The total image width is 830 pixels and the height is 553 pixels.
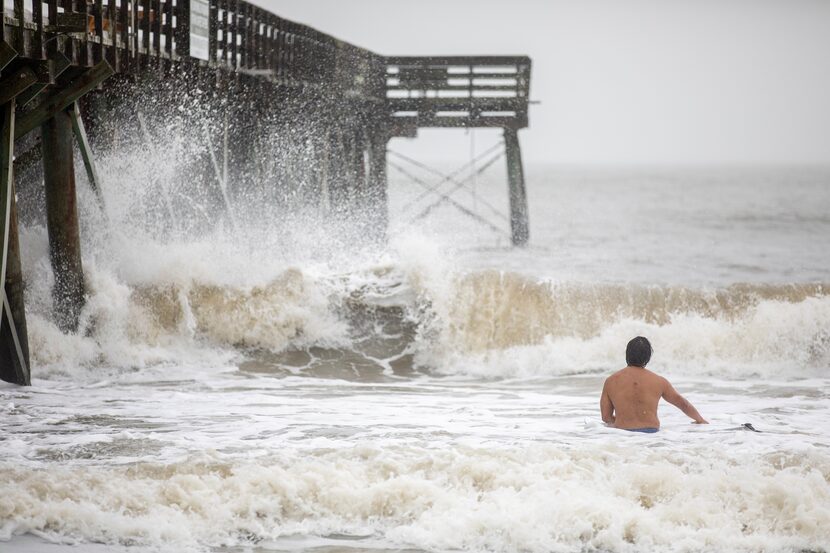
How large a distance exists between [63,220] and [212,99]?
3.75m

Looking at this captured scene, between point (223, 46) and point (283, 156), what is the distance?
3.41 m

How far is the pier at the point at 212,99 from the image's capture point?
9797 millimetres

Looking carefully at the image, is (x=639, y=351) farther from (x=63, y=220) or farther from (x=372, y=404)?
(x=63, y=220)

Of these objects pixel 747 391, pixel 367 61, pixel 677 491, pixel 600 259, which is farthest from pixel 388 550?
pixel 600 259

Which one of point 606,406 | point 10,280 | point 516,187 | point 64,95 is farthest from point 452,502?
point 516,187

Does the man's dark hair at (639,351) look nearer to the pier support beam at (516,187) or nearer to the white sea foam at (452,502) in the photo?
the white sea foam at (452,502)

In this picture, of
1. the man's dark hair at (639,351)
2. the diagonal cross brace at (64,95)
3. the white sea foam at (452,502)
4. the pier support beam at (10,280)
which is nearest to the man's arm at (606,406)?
the man's dark hair at (639,351)

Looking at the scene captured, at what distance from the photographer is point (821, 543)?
5.97 meters

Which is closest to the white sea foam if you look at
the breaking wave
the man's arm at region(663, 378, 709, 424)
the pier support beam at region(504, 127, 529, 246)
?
the man's arm at region(663, 378, 709, 424)

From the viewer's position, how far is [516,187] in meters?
24.0

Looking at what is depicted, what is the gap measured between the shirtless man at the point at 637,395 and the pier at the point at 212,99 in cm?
512

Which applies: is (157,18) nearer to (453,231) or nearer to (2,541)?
(2,541)

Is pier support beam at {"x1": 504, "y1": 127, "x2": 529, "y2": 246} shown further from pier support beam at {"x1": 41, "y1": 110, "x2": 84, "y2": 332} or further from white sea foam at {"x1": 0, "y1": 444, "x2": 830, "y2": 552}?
white sea foam at {"x1": 0, "y1": 444, "x2": 830, "y2": 552}

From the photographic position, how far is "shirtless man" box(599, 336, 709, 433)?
26.0ft
